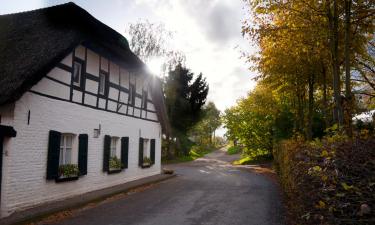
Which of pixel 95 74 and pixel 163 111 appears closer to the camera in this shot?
pixel 95 74

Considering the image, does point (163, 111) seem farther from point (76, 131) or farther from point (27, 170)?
point (27, 170)

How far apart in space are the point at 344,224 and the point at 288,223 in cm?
578

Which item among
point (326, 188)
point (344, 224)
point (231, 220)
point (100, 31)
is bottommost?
point (231, 220)

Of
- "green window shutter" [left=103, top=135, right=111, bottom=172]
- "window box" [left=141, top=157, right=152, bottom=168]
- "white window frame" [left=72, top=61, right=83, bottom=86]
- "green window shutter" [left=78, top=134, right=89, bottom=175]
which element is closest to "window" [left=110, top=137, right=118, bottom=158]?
"green window shutter" [left=103, top=135, right=111, bottom=172]

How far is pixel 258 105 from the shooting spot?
27078mm

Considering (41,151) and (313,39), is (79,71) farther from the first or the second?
(313,39)

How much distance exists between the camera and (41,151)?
10.8 metres

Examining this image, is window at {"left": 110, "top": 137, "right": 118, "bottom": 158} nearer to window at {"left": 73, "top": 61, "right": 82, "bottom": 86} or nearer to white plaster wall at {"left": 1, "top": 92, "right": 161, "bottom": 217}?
white plaster wall at {"left": 1, "top": 92, "right": 161, "bottom": 217}

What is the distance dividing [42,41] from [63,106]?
→ 2167mm

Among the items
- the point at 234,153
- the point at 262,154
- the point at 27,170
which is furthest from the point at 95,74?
the point at 234,153

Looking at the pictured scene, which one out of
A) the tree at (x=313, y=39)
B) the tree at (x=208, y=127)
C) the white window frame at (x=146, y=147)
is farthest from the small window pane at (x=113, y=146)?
the tree at (x=208, y=127)

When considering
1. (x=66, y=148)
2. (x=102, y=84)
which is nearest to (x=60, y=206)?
(x=66, y=148)

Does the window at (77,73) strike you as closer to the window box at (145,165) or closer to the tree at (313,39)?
the tree at (313,39)

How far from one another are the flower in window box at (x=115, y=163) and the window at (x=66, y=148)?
3.11 m
